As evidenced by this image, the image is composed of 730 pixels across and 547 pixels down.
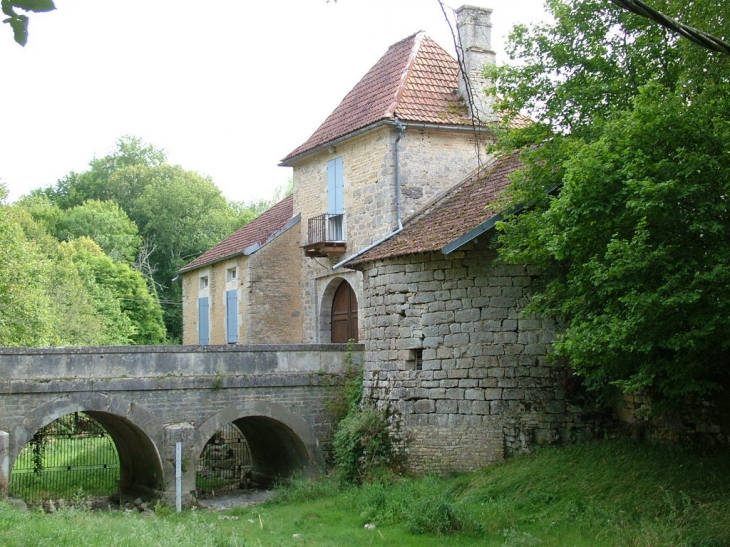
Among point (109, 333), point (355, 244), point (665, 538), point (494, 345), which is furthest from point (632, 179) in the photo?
point (109, 333)

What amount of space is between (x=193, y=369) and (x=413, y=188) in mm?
5675

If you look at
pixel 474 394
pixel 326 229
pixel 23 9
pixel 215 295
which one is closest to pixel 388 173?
pixel 326 229

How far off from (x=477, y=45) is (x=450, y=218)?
4.97 meters

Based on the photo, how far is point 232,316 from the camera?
21.8 metres

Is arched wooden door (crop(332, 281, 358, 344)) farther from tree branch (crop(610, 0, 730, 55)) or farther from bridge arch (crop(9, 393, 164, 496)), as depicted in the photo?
tree branch (crop(610, 0, 730, 55))

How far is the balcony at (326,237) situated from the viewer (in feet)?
61.0

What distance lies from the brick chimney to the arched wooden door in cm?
488

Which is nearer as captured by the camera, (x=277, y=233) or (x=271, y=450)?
(x=271, y=450)

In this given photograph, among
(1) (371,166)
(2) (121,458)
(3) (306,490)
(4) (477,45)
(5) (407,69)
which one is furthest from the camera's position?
(5) (407,69)

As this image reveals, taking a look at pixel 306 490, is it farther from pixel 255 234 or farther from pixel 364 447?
pixel 255 234

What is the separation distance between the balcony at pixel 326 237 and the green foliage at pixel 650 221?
733cm

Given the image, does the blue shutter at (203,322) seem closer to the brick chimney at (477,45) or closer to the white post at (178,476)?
the white post at (178,476)

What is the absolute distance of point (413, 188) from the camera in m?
17.4

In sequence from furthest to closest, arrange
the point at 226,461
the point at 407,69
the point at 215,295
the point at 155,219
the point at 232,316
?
the point at 155,219 → the point at 215,295 → the point at 232,316 → the point at 226,461 → the point at 407,69
